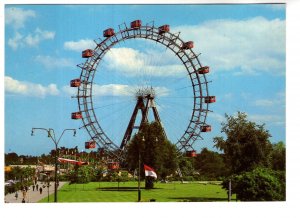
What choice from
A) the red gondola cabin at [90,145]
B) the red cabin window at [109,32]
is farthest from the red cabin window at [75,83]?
the red gondola cabin at [90,145]

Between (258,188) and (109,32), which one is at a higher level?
(109,32)

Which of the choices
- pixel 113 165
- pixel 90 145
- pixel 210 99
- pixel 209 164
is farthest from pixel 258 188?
pixel 209 164

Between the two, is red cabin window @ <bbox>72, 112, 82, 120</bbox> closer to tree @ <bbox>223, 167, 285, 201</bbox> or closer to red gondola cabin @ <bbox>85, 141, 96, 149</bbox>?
red gondola cabin @ <bbox>85, 141, 96, 149</bbox>

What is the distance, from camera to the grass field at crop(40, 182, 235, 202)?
27594 millimetres

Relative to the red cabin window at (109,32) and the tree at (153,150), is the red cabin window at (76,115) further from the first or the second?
the red cabin window at (109,32)

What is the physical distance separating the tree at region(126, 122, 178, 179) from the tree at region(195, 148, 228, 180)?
4.32 metres

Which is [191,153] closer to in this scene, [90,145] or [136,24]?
[90,145]

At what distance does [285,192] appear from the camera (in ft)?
81.4

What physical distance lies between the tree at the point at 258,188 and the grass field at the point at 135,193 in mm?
2468

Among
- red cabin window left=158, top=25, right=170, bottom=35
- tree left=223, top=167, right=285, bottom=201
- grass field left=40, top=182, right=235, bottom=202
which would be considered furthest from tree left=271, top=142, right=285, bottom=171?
red cabin window left=158, top=25, right=170, bottom=35

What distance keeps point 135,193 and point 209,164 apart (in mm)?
11160

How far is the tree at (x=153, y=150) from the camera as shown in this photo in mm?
32969

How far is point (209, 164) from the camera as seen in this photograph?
40.0m
